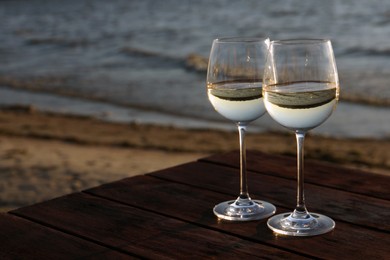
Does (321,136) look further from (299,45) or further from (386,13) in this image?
(386,13)

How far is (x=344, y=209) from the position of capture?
6.50 feet

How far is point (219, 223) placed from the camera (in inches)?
74.8

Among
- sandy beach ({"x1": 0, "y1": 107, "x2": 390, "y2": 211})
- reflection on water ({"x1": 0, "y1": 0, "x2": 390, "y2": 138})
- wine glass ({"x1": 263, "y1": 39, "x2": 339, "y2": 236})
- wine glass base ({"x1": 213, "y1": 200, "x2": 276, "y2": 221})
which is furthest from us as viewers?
reflection on water ({"x1": 0, "y1": 0, "x2": 390, "y2": 138})

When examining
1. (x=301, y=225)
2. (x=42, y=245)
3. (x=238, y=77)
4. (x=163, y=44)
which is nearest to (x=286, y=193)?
(x=301, y=225)

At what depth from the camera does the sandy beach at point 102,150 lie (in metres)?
6.20

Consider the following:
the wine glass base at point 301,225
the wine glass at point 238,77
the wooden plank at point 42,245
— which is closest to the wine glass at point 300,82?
the wine glass at point 238,77

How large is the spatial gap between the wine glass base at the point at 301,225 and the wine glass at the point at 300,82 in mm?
253

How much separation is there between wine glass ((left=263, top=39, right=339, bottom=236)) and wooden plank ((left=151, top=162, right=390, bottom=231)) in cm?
35

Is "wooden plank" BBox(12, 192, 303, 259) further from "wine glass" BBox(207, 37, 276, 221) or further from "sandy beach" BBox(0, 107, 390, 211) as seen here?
"sandy beach" BBox(0, 107, 390, 211)

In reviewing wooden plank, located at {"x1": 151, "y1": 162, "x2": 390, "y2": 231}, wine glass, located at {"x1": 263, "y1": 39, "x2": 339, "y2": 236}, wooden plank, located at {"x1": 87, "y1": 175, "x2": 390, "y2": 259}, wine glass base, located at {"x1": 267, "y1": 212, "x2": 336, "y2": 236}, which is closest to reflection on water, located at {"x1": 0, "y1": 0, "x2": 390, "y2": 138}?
wooden plank, located at {"x1": 151, "y1": 162, "x2": 390, "y2": 231}

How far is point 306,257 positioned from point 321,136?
22.8ft

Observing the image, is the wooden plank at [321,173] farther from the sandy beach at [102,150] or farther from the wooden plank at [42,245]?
the sandy beach at [102,150]

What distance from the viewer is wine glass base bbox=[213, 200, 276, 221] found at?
1923mm

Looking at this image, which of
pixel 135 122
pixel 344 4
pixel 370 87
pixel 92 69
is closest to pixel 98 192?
pixel 135 122
